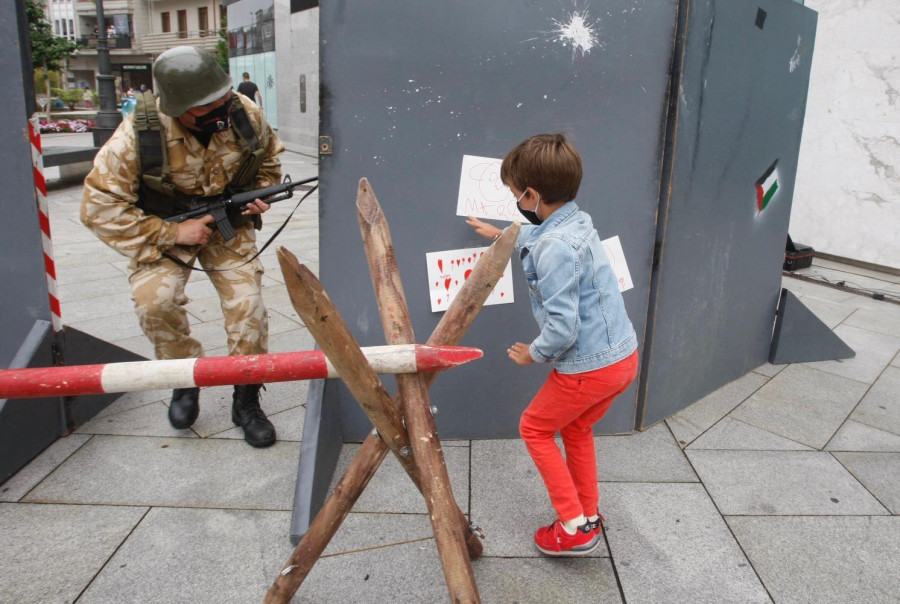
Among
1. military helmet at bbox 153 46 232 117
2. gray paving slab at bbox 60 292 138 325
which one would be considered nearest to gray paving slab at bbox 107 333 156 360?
gray paving slab at bbox 60 292 138 325

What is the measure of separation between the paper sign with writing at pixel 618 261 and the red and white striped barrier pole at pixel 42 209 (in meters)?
2.60

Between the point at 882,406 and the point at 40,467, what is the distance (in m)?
4.50

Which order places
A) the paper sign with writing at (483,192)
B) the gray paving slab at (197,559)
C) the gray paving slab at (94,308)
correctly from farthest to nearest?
the gray paving slab at (94,308) < the paper sign with writing at (483,192) < the gray paving slab at (197,559)

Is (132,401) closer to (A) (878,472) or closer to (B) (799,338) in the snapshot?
(A) (878,472)

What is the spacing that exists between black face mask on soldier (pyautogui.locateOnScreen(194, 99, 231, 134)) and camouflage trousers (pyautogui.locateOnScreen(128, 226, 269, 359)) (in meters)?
0.52

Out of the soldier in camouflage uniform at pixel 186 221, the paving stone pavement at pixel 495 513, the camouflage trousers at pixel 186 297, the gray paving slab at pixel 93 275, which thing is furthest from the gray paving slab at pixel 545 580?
the gray paving slab at pixel 93 275

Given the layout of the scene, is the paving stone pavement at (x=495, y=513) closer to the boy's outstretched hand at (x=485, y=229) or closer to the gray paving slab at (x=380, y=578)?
the gray paving slab at (x=380, y=578)

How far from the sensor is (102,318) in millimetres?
4965

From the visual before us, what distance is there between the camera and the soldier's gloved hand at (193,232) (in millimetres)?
2975

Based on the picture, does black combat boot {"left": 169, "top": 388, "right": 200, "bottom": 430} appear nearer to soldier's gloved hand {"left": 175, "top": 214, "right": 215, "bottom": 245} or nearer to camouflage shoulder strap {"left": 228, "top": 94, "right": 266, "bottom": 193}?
soldier's gloved hand {"left": 175, "top": 214, "right": 215, "bottom": 245}

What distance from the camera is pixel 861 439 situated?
11.1 ft

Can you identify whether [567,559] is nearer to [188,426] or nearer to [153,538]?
[153,538]

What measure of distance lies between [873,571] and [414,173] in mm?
2338

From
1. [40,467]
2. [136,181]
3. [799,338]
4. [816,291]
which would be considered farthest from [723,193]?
[816,291]
